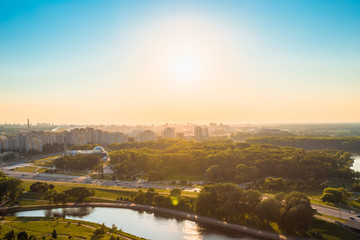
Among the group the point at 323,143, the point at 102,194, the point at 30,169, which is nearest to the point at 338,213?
the point at 102,194

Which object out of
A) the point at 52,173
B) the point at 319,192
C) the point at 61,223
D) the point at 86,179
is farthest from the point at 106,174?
the point at 319,192

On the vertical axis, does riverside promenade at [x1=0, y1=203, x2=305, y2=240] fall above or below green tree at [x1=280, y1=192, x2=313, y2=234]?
below

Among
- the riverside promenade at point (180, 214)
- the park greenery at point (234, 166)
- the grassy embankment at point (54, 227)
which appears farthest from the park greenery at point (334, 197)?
the grassy embankment at point (54, 227)

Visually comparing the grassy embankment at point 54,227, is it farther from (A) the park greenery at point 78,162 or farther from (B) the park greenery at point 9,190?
(A) the park greenery at point 78,162

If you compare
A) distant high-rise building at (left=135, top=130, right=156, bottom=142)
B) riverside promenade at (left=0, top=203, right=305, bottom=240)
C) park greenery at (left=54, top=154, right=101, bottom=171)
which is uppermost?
distant high-rise building at (left=135, top=130, right=156, bottom=142)

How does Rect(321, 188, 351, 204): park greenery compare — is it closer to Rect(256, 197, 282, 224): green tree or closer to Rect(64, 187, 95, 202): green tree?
Rect(256, 197, 282, 224): green tree

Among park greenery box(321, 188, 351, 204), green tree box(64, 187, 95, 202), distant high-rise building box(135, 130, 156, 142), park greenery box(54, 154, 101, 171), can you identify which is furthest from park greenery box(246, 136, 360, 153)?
green tree box(64, 187, 95, 202)

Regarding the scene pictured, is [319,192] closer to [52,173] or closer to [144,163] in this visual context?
[144,163]
